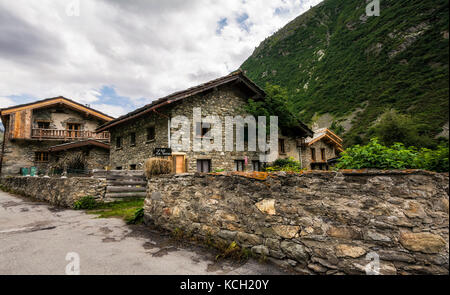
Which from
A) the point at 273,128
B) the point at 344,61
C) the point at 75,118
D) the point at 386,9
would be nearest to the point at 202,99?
the point at 273,128

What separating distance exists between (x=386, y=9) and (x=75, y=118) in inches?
1068

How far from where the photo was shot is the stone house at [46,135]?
18.6m

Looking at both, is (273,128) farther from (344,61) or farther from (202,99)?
(344,61)

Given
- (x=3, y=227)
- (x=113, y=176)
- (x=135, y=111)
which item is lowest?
(x=3, y=227)

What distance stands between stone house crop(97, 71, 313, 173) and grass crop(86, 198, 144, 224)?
2726 mm

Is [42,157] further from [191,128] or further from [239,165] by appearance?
[239,165]

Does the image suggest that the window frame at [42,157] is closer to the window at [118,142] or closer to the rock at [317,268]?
the window at [118,142]

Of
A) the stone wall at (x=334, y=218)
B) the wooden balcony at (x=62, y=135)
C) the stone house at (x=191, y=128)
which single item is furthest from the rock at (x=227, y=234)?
the wooden balcony at (x=62, y=135)

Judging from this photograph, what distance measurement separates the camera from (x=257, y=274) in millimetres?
3057

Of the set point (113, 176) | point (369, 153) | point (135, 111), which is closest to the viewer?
point (369, 153)

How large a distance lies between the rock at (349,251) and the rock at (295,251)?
1.45 ft

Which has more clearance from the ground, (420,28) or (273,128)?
(273,128)

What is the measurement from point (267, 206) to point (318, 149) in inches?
689

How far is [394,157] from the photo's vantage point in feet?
8.78
